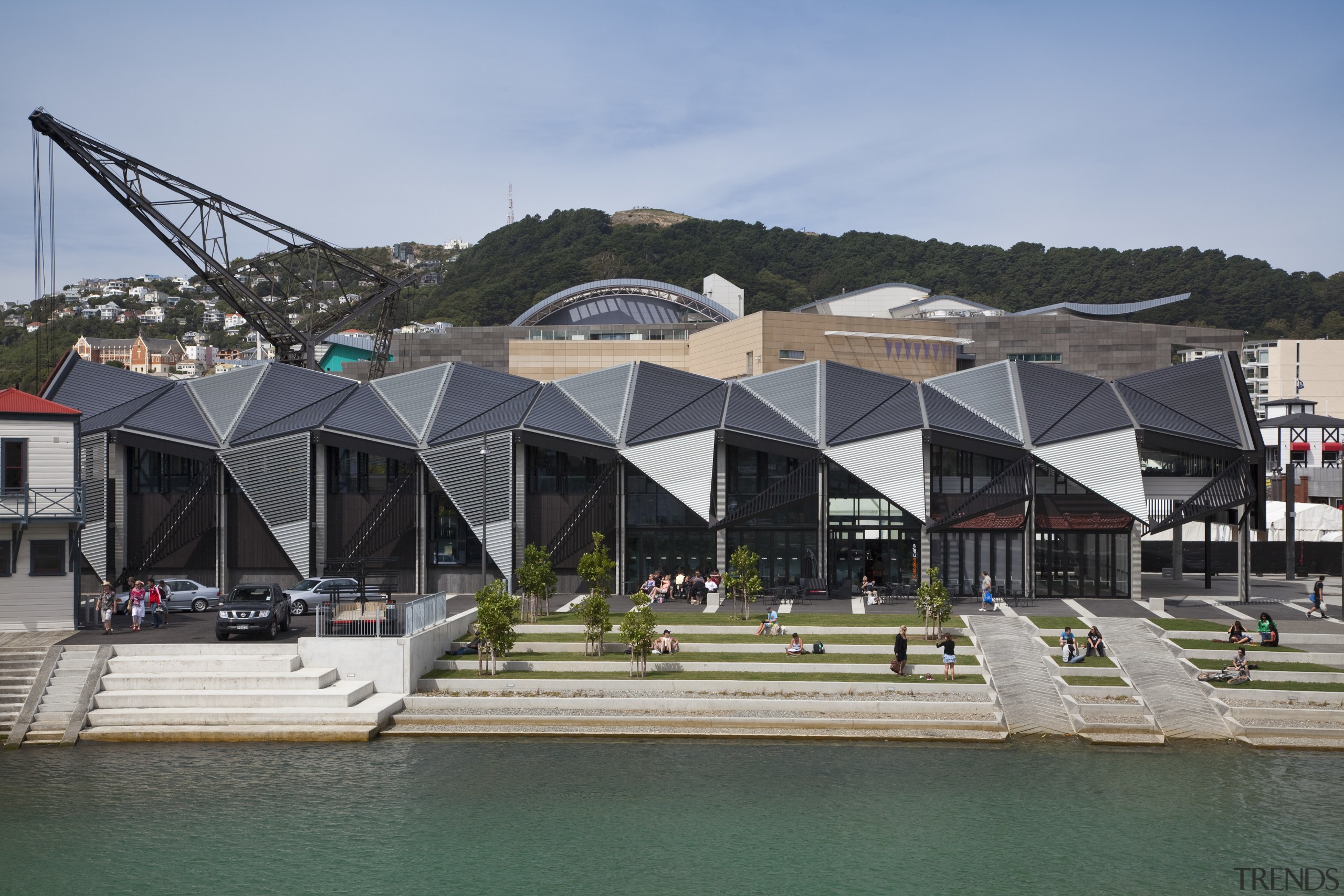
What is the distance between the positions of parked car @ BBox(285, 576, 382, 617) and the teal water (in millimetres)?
12972

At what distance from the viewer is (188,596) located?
43594mm

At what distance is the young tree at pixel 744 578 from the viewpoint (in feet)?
134

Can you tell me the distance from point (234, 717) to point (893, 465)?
27.3 meters

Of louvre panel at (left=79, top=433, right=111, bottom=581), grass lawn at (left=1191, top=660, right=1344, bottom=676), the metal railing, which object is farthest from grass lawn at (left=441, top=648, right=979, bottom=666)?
louvre panel at (left=79, top=433, right=111, bottom=581)

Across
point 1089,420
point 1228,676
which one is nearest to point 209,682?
point 1228,676

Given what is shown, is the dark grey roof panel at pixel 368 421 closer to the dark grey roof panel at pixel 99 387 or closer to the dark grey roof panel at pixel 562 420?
the dark grey roof panel at pixel 562 420

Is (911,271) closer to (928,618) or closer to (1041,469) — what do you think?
(1041,469)

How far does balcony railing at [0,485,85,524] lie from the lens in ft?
115

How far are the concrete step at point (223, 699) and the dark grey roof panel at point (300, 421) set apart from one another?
728 inches

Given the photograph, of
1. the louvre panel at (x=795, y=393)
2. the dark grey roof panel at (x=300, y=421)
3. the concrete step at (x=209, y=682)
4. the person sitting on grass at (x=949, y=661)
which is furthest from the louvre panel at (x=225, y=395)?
the person sitting on grass at (x=949, y=661)

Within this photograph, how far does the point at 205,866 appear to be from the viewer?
2128 cm

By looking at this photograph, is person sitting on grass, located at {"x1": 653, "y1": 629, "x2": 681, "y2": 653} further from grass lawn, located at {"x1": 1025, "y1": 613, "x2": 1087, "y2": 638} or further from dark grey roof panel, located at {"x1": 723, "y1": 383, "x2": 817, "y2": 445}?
dark grey roof panel, located at {"x1": 723, "y1": 383, "x2": 817, "y2": 445}

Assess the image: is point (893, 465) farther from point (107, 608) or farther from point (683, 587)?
point (107, 608)

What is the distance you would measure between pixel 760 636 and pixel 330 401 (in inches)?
920
